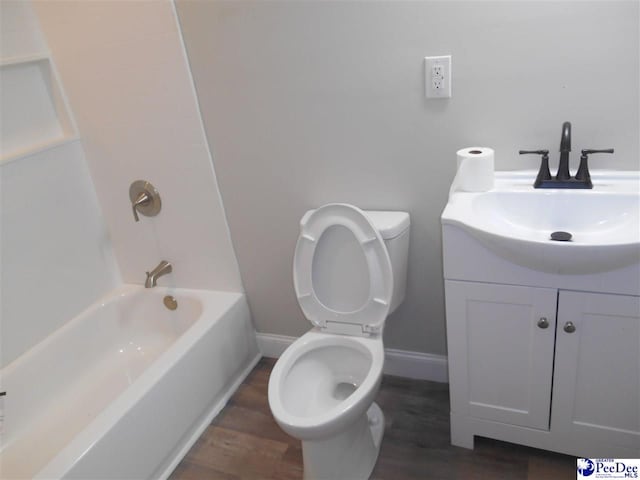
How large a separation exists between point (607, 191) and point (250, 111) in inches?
47.0

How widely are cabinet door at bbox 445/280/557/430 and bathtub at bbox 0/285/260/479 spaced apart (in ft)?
3.15

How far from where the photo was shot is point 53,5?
1833 millimetres

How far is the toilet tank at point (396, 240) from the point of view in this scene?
1.59 m

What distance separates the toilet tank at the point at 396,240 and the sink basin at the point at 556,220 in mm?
247

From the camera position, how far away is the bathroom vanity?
120 centimetres

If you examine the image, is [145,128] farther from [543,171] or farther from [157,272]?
[543,171]

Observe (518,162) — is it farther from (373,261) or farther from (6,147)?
(6,147)

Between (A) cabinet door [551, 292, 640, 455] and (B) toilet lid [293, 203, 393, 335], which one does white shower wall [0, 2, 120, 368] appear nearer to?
(B) toilet lid [293, 203, 393, 335]

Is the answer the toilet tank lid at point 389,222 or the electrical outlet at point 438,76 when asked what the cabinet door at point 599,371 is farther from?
the electrical outlet at point 438,76

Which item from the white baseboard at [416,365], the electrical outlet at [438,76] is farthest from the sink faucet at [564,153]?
the white baseboard at [416,365]

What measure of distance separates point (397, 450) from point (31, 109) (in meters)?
1.92

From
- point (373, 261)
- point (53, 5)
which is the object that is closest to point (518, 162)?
point (373, 261)

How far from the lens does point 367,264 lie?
1.57 m

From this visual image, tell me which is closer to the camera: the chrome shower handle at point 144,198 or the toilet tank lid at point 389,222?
the toilet tank lid at point 389,222
